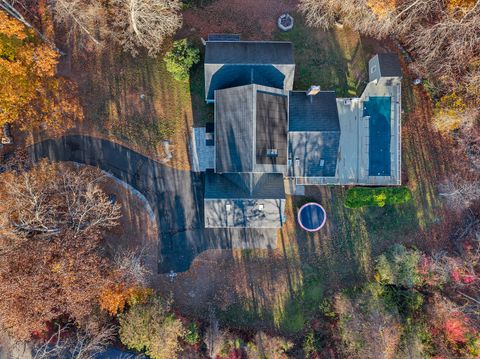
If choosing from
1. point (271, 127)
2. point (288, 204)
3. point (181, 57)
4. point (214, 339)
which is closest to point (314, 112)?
point (271, 127)

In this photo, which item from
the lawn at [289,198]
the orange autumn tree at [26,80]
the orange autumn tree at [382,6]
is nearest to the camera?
the orange autumn tree at [26,80]

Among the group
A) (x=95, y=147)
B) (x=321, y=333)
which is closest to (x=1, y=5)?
(x=95, y=147)

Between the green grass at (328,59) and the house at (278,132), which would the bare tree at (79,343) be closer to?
the house at (278,132)

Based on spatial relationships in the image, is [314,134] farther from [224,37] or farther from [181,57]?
[181,57]

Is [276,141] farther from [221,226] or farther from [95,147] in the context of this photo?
[95,147]

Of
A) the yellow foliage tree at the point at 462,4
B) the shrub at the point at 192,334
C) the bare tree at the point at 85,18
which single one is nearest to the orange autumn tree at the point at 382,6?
the yellow foliage tree at the point at 462,4

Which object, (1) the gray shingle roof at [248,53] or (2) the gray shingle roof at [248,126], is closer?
(2) the gray shingle roof at [248,126]

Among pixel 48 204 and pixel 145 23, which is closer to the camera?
pixel 48 204
